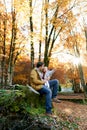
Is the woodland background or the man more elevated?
the woodland background

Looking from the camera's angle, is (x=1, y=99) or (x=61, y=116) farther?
(x=61, y=116)

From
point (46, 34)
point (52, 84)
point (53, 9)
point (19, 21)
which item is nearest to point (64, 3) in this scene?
point (53, 9)

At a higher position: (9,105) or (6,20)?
(6,20)

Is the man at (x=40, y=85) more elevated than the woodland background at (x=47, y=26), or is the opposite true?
the woodland background at (x=47, y=26)

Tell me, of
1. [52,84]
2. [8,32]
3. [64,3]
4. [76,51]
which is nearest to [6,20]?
[8,32]

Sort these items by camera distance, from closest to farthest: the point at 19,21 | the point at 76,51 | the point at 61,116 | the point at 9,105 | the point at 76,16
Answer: the point at 9,105
the point at 61,116
the point at 76,51
the point at 76,16
the point at 19,21

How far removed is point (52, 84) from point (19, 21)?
1079 cm

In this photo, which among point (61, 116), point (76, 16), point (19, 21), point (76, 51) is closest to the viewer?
point (61, 116)

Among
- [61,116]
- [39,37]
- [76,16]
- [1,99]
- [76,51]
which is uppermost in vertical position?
[76,16]

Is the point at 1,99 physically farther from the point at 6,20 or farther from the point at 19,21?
the point at 6,20

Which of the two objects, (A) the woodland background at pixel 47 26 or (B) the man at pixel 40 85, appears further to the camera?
(A) the woodland background at pixel 47 26

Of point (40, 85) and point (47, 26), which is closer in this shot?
point (40, 85)

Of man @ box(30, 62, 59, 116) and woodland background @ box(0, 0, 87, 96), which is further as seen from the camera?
woodland background @ box(0, 0, 87, 96)

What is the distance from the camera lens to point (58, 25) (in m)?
17.3
